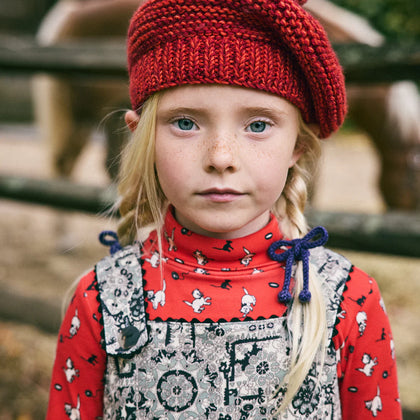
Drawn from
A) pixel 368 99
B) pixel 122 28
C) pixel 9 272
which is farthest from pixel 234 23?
pixel 9 272

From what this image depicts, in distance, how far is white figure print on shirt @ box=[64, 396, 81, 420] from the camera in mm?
996

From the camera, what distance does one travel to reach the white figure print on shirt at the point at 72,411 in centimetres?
100

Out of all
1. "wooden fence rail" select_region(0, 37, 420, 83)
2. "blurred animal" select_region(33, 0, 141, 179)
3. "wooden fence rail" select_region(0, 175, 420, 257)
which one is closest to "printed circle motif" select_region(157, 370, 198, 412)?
"wooden fence rail" select_region(0, 175, 420, 257)

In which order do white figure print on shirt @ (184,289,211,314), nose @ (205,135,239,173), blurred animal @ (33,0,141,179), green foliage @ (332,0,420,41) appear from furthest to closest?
green foliage @ (332,0,420,41) → blurred animal @ (33,0,141,179) → white figure print on shirt @ (184,289,211,314) → nose @ (205,135,239,173)

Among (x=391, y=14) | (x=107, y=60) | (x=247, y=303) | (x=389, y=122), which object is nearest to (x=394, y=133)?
(x=389, y=122)

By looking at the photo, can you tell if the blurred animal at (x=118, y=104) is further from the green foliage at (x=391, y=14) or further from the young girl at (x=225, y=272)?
the green foliage at (x=391, y=14)

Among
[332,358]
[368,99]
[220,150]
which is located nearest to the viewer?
[220,150]

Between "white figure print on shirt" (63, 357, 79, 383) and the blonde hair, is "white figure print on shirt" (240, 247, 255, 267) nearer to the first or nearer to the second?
the blonde hair

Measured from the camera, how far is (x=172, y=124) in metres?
0.91

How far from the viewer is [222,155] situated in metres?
0.83

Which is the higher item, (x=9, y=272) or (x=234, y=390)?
(x=234, y=390)

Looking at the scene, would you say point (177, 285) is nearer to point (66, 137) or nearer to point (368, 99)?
point (368, 99)

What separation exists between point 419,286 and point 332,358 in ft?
8.99

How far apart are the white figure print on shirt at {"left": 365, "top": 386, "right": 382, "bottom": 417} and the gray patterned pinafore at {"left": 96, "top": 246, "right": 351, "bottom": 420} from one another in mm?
80
